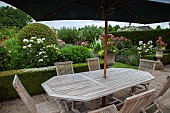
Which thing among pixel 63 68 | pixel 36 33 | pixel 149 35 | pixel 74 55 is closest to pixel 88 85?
pixel 63 68

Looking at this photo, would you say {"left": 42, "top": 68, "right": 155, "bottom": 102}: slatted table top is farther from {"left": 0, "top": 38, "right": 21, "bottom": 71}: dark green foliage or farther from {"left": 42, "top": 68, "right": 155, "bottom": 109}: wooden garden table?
{"left": 0, "top": 38, "right": 21, "bottom": 71}: dark green foliage

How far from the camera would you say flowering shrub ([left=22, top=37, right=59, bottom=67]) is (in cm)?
435

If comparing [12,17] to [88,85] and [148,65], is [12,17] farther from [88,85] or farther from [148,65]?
[88,85]

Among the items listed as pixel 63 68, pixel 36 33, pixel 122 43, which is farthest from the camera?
pixel 122 43

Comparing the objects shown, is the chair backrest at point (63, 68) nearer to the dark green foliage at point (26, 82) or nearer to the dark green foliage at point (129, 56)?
the dark green foliage at point (26, 82)

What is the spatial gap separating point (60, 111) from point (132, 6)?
2413 millimetres

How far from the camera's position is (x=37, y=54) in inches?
173

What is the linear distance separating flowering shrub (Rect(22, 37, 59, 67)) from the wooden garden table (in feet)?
5.60

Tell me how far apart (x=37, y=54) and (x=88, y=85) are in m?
2.47

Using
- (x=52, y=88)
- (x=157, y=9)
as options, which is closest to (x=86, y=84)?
(x=52, y=88)

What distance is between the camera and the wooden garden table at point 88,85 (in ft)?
6.94

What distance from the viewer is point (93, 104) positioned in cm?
246

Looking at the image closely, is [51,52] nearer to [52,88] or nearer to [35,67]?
[35,67]

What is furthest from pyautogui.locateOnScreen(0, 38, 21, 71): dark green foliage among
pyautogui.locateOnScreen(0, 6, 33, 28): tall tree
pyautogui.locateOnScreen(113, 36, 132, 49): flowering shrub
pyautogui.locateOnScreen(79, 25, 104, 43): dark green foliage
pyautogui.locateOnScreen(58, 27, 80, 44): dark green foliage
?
pyautogui.locateOnScreen(0, 6, 33, 28): tall tree
